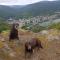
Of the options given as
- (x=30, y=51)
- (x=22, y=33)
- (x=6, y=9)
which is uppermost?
(x=6, y=9)

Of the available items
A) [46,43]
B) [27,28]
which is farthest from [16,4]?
[46,43]

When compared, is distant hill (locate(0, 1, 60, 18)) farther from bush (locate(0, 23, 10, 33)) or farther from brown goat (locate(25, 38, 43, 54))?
brown goat (locate(25, 38, 43, 54))

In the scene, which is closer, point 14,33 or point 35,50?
point 35,50

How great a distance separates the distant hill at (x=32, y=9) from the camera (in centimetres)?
365

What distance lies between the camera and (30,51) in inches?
137

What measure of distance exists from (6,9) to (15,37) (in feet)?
1.41

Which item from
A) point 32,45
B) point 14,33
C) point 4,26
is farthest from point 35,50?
point 4,26

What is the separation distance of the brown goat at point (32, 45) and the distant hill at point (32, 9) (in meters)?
0.42

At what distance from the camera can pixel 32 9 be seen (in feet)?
12.1

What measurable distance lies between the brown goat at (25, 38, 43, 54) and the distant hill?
416mm

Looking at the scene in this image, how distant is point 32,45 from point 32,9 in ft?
1.90

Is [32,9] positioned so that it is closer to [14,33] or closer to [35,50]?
[14,33]

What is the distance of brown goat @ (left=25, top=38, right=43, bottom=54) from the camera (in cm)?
341

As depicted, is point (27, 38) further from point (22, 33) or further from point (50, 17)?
point (50, 17)
